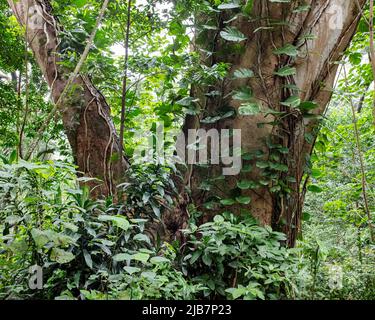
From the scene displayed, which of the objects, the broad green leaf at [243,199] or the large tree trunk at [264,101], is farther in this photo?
the large tree trunk at [264,101]

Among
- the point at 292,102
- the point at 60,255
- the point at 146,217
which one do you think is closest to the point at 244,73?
the point at 292,102

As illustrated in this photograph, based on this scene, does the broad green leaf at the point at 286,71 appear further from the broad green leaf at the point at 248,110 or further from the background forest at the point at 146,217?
the broad green leaf at the point at 248,110

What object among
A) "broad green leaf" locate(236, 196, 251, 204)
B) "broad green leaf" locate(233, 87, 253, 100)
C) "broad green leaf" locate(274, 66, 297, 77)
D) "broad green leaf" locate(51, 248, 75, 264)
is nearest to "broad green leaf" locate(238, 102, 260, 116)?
"broad green leaf" locate(233, 87, 253, 100)

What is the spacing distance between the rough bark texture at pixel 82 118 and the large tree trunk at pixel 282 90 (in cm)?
66

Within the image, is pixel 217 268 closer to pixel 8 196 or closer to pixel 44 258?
pixel 44 258

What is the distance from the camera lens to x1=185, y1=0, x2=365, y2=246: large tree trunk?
253 centimetres

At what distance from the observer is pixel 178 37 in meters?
2.91

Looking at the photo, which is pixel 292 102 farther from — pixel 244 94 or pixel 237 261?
pixel 237 261

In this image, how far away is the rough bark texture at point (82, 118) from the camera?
101 inches

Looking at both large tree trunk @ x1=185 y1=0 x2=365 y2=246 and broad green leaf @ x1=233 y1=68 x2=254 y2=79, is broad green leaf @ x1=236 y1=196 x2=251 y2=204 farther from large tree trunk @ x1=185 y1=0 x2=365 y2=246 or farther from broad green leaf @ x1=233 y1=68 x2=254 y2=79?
broad green leaf @ x1=233 y1=68 x2=254 y2=79

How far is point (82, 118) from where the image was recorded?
2.59 metres

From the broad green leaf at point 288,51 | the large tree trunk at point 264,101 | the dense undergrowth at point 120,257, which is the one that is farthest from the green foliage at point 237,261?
the broad green leaf at point 288,51

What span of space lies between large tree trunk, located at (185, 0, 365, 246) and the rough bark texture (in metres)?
0.66

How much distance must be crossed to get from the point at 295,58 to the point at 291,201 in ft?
3.60
